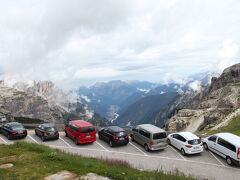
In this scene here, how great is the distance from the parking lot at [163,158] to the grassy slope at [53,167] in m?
5.83

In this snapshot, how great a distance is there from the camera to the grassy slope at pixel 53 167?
52.9 ft

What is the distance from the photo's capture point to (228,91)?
98.2 m

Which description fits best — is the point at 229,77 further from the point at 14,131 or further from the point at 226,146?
the point at 14,131

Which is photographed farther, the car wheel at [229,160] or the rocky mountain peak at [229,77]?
the rocky mountain peak at [229,77]

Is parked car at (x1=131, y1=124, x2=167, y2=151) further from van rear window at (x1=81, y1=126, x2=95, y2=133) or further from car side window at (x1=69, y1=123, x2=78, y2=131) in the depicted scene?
car side window at (x1=69, y1=123, x2=78, y2=131)

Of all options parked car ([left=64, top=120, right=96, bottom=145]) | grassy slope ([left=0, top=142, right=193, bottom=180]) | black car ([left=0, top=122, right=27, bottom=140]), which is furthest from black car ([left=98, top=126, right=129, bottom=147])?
grassy slope ([left=0, top=142, right=193, bottom=180])

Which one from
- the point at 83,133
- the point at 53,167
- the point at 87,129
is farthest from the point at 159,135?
the point at 53,167

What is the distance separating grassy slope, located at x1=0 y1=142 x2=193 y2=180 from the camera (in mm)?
16109

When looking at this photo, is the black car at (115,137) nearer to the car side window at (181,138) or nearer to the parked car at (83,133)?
the parked car at (83,133)

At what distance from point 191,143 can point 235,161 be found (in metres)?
4.29

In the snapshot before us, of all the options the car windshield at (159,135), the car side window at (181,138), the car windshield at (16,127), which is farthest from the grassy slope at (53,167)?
the car windshield at (16,127)

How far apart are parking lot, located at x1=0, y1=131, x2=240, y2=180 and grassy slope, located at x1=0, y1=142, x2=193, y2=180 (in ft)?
19.1

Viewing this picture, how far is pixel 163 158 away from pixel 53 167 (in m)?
14.6

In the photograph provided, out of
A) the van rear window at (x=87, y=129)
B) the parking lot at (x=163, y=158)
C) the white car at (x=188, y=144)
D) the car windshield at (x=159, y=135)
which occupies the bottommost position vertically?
the parking lot at (x=163, y=158)
